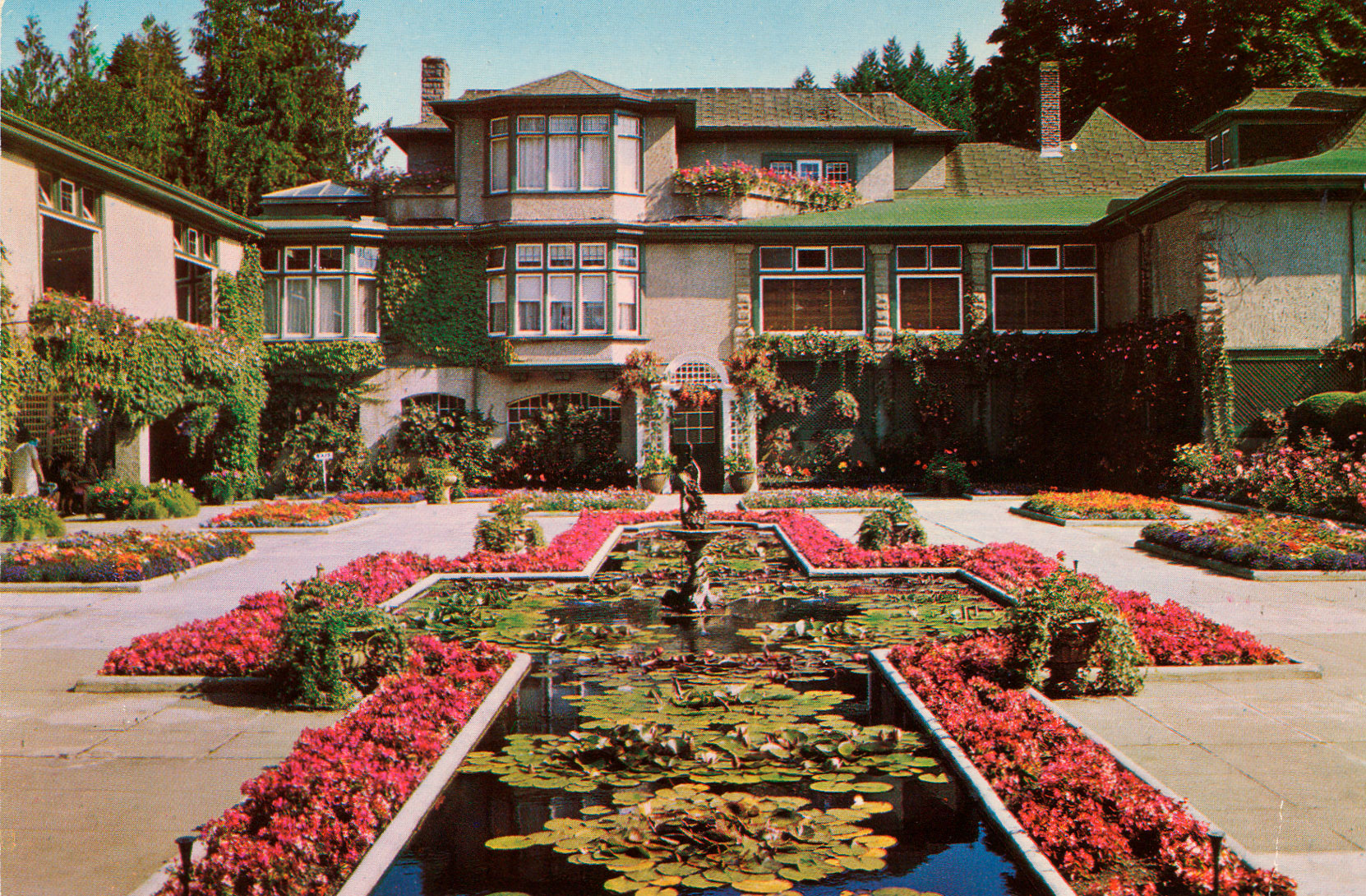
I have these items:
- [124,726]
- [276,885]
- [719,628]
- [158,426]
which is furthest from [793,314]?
[276,885]

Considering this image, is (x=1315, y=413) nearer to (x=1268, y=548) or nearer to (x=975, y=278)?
(x=975, y=278)

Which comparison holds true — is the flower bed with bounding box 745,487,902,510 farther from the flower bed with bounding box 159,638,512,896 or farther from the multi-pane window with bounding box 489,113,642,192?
the flower bed with bounding box 159,638,512,896

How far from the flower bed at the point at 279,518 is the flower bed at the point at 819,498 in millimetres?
7948

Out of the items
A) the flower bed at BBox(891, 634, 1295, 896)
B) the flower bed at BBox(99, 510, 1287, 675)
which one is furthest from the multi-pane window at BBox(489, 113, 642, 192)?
the flower bed at BBox(891, 634, 1295, 896)

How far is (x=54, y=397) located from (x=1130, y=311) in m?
24.3

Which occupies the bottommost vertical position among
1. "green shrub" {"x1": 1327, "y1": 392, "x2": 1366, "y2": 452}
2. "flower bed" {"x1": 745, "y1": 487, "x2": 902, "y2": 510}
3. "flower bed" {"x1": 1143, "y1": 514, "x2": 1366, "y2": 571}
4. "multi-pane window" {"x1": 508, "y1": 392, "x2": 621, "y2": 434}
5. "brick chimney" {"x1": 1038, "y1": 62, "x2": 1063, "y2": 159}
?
"flower bed" {"x1": 1143, "y1": 514, "x2": 1366, "y2": 571}

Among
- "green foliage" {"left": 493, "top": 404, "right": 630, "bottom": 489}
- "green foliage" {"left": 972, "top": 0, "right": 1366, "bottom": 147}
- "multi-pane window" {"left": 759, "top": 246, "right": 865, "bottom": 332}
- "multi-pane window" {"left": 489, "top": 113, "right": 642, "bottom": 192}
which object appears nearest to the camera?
"green foliage" {"left": 493, "top": 404, "right": 630, "bottom": 489}

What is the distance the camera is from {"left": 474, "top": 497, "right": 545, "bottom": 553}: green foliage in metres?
14.7

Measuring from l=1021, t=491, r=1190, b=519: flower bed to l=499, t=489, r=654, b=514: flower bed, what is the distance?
299 inches

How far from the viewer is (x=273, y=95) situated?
4188 centimetres

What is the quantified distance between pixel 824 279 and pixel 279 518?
581 inches

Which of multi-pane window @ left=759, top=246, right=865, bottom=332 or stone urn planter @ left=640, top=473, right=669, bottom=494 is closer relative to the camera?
stone urn planter @ left=640, top=473, right=669, bottom=494

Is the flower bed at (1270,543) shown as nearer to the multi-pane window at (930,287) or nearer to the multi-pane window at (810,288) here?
the multi-pane window at (930,287)

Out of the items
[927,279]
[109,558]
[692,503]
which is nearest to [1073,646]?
[692,503]
